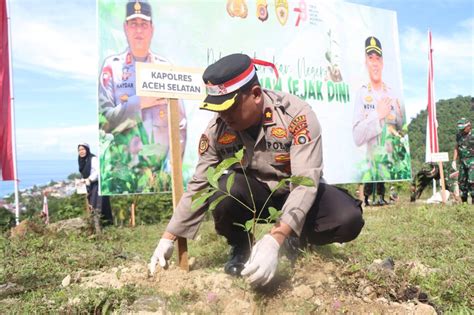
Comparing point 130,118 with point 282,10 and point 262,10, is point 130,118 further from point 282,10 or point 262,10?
point 282,10

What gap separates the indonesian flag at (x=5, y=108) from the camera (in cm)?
558

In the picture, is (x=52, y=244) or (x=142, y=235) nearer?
(x=52, y=244)

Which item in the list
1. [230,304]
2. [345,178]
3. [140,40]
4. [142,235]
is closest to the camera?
[230,304]

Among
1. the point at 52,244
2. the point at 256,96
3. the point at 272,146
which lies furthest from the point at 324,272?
the point at 52,244

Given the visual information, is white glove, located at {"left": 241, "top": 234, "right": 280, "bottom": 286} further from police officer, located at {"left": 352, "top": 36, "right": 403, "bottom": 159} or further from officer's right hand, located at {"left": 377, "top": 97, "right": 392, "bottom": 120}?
officer's right hand, located at {"left": 377, "top": 97, "right": 392, "bottom": 120}

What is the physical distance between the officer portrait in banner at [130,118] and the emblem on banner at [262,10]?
63.8 inches

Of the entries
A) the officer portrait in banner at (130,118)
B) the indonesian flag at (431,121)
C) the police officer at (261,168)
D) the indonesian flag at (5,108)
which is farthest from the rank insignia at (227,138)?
the indonesian flag at (431,121)

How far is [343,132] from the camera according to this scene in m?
7.21

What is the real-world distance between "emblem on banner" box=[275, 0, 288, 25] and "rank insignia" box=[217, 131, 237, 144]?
4967 millimetres

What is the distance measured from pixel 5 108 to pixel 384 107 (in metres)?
5.72

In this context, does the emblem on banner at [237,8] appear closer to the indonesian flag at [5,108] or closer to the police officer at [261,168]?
the indonesian flag at [5,108]

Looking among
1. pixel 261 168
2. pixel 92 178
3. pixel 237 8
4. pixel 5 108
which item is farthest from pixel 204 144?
pixel 237 8

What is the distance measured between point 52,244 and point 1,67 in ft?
9.55

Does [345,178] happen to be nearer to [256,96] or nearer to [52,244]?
[52,244]
